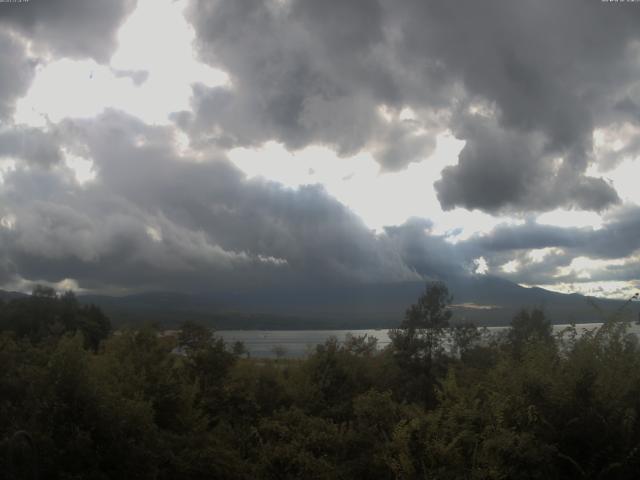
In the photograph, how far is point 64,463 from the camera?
1173cm

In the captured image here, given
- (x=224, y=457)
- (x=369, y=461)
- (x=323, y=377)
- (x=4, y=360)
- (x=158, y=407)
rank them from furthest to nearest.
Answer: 1. (x=323, y=377)
2. (x=158, y=407)
3. (x=4, y=360)
4. (x=224, y=457)
5. (x=369, y=461)

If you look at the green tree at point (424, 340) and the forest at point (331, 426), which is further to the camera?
the green tree at point (424, 340)

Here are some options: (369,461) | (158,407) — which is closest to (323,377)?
(158,407)

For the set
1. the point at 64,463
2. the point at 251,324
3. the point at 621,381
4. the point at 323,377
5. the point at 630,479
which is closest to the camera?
the point at 64,463

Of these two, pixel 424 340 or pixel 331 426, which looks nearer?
pixel 331 426

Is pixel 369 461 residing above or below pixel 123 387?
below

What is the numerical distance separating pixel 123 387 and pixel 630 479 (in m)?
14.6

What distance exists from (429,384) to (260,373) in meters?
9.59

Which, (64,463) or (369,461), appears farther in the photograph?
(369,461)

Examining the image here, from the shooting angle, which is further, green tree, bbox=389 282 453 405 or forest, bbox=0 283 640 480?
green tree, bbox=389 282 453 405

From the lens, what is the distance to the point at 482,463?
488 inches

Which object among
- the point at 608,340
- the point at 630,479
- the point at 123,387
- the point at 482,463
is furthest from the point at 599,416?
the point at 123,387

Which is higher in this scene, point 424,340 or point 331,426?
point 424,340

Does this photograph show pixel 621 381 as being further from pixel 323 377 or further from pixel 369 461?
pixel 323 377
